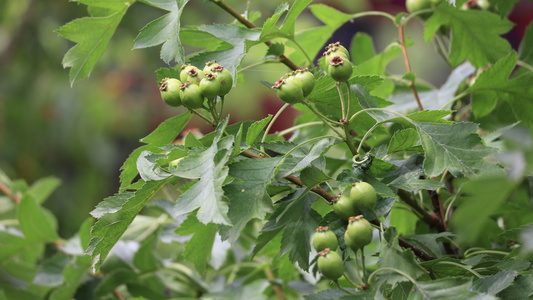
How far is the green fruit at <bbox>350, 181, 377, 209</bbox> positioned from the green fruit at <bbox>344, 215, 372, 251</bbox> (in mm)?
12

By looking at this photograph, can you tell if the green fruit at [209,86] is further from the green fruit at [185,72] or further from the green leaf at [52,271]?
the green leaf at [52,271]

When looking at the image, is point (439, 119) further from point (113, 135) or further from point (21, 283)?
point (113, 135)

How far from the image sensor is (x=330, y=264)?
0.46 m

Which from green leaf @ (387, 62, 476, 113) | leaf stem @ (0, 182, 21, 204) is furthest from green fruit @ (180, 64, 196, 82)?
leaf stem @ (0, 182, 21, 204)

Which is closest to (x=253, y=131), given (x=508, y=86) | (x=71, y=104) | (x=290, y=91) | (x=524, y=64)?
(x=290, y=91)

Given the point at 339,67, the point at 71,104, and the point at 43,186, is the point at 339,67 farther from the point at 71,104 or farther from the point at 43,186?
the point at 71,104

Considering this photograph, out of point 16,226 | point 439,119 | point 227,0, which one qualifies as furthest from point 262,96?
point 439,119

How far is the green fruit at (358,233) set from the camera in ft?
1.50

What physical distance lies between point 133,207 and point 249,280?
0.40 metres

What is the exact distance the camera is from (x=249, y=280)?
2.76 feet

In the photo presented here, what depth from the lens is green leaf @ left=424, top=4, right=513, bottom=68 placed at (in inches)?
28.6

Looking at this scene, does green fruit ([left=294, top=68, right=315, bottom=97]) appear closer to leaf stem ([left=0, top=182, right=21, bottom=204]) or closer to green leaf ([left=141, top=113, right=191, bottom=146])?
green leaf ([left=141, top=113, right=191, bottom=146])

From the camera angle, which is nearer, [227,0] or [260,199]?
[260,199]

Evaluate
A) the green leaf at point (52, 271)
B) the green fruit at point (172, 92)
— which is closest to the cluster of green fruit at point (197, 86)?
the green fruit at point (172, 92)
